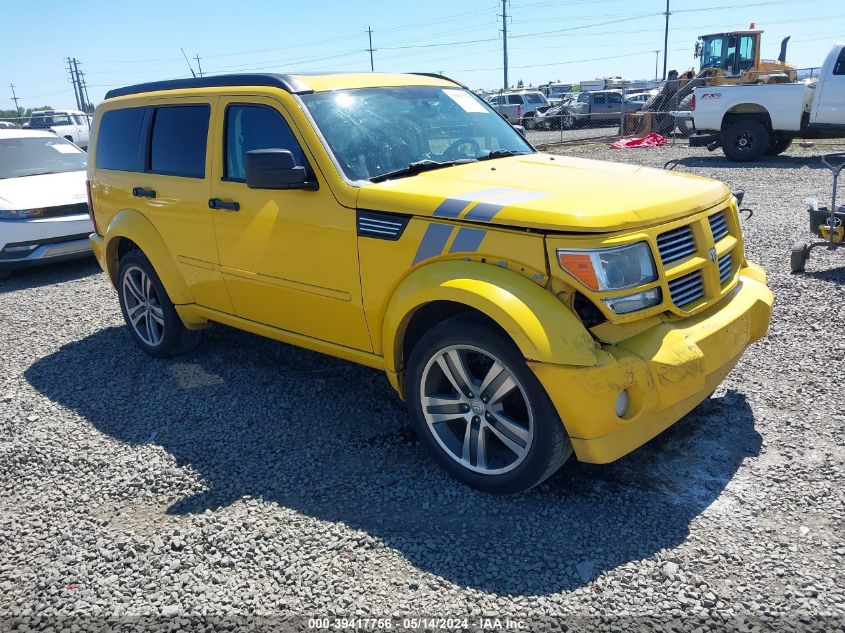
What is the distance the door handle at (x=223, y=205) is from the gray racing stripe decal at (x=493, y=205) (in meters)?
1.72

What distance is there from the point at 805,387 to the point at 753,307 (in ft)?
3.61

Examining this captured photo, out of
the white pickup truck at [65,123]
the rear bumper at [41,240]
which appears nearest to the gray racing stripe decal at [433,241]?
the rear bumper at [41,240]

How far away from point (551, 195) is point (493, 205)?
30cm

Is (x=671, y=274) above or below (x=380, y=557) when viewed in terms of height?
above

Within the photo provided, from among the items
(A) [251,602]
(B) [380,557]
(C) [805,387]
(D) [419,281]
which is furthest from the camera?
(C) [805,387]

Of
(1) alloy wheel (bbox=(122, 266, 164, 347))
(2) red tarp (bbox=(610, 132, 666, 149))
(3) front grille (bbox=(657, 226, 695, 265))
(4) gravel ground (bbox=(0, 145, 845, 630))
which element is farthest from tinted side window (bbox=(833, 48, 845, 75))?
(1) alloy wheel (bbox=(122, 266, 164, 347))

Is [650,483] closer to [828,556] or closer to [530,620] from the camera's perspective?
[828,556]

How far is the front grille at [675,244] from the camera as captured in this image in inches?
127

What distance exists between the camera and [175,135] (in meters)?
4.87

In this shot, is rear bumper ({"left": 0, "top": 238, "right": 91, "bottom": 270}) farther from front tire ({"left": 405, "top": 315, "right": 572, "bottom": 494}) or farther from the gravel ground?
front tire ({"left": 405, "top": 315, "right": 572, "bottom": 494})

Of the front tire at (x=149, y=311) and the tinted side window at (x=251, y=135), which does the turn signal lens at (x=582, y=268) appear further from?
the front tire at (x=149, y=311)

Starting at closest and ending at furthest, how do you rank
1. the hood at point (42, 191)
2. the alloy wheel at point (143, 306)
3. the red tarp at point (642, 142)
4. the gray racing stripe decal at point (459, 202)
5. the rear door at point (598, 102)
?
the gray racing stripe decal at point (459, 202) < the alloy wheel at point (143, 306) < the hood at point (42, 191) < the red tarp at point (642, 142) < the rear door at point (598, 102)

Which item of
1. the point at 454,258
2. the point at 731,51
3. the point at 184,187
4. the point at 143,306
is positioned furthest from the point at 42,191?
the point at 731,51

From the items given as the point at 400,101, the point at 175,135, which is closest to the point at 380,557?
the point at 400,101
